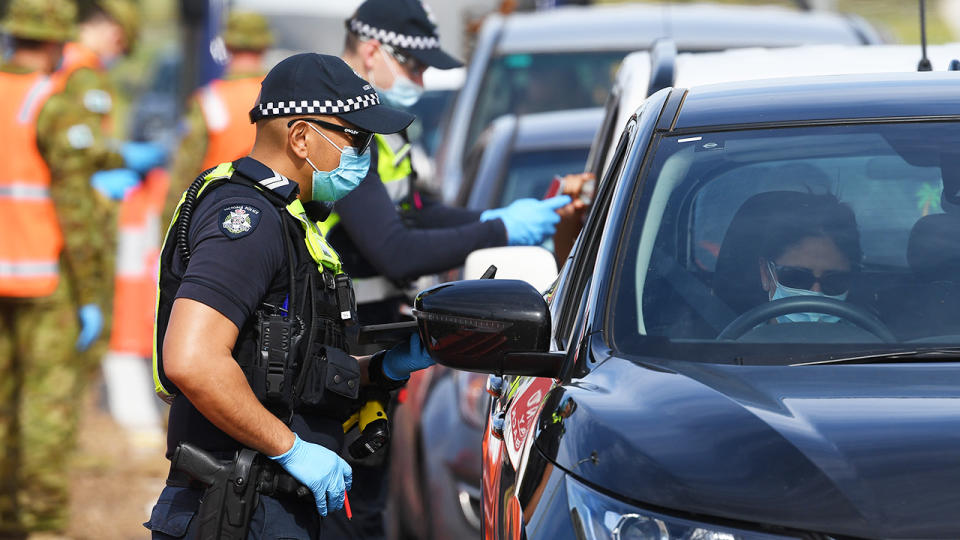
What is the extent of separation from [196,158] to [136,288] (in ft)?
10.3

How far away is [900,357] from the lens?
9.53ft

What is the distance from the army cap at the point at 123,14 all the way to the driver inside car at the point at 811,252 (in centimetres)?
660

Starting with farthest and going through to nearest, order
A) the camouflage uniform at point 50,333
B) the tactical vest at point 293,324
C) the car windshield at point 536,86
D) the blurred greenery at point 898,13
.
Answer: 1. the blurred greenery at point 898,13
2. the car windshield at point 536,86
3. the camouflage uniform at point 50,333
4. the tactical vest at point 293,324

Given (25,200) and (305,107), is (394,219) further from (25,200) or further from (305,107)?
(25,200)

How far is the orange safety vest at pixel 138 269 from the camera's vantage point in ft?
33.7

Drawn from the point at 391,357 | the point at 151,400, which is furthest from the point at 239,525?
the point at 151,400

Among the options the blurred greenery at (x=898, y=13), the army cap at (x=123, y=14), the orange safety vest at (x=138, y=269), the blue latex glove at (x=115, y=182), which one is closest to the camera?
the blue latex glove at (x=115, y=182)

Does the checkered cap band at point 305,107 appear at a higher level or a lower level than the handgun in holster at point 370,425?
higher

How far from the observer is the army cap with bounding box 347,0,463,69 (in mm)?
5078

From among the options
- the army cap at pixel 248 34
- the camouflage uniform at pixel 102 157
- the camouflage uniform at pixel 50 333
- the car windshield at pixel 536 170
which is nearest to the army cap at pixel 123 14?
the camouflage uniform at pixel 102 157

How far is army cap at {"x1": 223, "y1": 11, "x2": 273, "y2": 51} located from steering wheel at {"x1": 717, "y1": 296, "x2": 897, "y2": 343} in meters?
5.86

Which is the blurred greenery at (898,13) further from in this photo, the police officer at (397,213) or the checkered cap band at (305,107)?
the checkered cap band at (305,107)

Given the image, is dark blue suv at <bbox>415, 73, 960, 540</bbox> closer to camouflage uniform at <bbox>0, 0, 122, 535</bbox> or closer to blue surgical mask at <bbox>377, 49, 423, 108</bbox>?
blue surgical mask at <bbox>377, 49, 423, 108</bbox>

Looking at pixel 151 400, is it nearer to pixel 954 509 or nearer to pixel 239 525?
pixel 239 525
